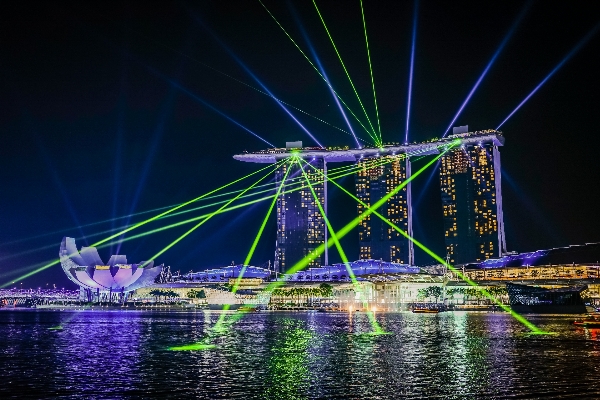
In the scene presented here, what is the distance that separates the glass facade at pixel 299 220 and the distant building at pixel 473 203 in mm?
33254

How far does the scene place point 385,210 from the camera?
157 m

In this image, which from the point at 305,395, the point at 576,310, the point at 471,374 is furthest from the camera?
the point at 576,310

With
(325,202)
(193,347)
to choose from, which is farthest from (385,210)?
(193,347)

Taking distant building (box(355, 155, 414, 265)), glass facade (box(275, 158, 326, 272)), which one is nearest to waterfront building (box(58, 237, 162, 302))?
glass facade (box(275, 158, 326, 272))

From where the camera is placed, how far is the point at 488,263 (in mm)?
122188

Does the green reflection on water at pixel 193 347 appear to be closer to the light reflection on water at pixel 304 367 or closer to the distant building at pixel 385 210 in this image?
the light reflection on water at pixel 304 367

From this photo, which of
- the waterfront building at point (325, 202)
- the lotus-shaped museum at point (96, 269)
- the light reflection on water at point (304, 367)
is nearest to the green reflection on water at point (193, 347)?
the light reflection on water at point (304, 367)

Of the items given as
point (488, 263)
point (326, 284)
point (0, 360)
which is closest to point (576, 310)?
point (488, 263)

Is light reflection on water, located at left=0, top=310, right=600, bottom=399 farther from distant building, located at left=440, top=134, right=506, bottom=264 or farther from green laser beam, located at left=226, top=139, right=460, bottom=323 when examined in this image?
green laser beam, located at left=226, top=139, right=460, bottom=323

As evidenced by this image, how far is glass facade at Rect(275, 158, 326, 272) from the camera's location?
534ft

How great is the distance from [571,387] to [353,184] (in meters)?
144

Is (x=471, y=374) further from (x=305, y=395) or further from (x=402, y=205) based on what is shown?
(x=402, y=205)

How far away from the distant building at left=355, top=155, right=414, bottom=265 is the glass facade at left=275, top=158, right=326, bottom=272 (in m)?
10.5

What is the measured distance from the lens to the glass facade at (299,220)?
162875 mm
